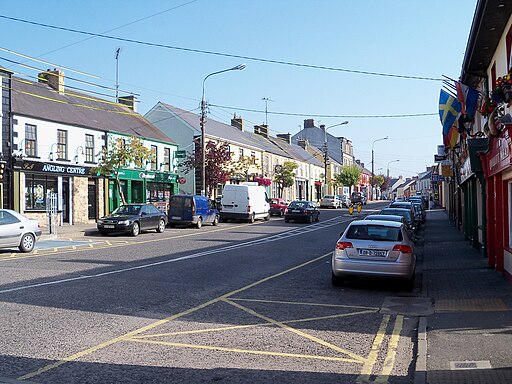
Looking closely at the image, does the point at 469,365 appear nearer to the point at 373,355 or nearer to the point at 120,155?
the point at 373,355

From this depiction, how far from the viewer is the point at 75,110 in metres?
34.8

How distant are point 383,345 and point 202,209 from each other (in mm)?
25051

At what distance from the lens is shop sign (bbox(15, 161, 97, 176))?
2908 centimetres

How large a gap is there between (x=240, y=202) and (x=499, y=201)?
23.5 meters

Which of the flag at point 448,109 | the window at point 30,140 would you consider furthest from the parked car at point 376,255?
the window at point 30,140

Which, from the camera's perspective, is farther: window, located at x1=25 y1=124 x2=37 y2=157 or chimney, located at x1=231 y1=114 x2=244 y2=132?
chimney, located at x1=231 y1=114 x2=244 y2=132

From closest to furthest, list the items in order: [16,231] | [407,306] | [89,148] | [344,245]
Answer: [407,306] < [344,245] < [16,231] < [89,148]

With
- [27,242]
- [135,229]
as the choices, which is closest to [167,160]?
[135,229]

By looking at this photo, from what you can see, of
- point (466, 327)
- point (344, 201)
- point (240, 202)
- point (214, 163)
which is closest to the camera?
point (466, 327)

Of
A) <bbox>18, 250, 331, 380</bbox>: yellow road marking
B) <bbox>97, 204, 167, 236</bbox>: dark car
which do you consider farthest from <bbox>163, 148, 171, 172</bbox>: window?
<bbox>18, 250, 331, 380</bbox>: yellow road marking

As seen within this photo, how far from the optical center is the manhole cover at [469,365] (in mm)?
6176

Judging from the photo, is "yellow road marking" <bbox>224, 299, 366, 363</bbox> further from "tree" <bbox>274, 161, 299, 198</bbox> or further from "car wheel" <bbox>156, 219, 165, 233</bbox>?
"tree" <bbox>274, 161, 299, 198</bbox>

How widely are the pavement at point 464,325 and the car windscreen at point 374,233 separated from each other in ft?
4.23

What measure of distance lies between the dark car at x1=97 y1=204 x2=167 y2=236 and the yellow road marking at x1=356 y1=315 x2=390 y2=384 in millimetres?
18130
